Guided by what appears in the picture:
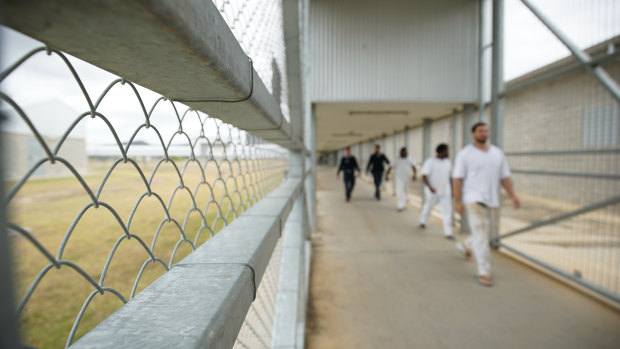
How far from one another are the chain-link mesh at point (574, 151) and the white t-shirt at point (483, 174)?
99cm

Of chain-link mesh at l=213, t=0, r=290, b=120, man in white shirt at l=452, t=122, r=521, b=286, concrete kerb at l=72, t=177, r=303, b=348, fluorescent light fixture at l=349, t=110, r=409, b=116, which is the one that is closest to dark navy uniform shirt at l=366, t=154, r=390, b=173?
fluorescent light fixture at l=349, t=110, r=409, b=116

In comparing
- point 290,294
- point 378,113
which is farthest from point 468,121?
point 290,294

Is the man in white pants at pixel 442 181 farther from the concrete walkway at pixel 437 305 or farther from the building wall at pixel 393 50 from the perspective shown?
the building wall at pixel 393 50

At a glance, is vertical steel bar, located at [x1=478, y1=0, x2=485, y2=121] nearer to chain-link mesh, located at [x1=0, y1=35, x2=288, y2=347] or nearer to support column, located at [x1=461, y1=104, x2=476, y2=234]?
support column, located at [x1=461, y1=104, x2=476, y2=234]

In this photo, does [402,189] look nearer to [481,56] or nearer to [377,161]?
[377,161]

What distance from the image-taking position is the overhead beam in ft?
0.91

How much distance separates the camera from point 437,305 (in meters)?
3.19

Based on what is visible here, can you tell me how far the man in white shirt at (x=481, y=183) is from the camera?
344cm

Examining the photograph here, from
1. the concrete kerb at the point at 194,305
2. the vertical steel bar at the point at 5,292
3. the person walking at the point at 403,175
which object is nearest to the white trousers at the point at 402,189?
the person walking at the point at 403,175

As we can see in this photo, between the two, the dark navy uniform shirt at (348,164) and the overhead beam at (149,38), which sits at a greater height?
the overhead beam at (149,38)

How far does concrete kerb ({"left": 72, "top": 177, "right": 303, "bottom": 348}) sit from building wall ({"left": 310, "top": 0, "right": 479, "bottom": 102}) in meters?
5.21

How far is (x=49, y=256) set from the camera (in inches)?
15.8

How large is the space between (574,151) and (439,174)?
2.08m

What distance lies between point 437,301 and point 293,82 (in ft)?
8.89
